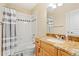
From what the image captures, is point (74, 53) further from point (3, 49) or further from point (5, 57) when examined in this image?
point (3, 49)

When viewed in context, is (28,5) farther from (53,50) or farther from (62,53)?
(62,53)

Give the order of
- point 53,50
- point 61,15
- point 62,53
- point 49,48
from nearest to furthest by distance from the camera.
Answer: point 62,53 → point 53,50 → point 49,48 → point 61,15

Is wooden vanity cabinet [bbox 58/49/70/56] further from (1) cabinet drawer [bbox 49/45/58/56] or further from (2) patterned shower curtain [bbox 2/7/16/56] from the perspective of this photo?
(2) patterned shower curtain [bbox 2/7/16/56]

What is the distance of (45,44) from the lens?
1.93 meters

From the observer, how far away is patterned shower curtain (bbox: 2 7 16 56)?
1.92 meters

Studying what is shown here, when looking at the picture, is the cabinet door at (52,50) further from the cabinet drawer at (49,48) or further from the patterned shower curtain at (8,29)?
the patterned shower curtain at (8,29)

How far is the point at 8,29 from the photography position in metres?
1.95

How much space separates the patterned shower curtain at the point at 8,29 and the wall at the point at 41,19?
0.37 m

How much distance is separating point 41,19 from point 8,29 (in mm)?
578

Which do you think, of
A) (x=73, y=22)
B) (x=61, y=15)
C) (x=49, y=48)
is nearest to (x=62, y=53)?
(x=49, y=48)

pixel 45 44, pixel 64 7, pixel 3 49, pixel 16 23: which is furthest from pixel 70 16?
pixel 3 49

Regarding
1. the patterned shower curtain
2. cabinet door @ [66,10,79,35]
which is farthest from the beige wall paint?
the patterned shower curtain

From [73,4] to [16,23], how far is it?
952mm

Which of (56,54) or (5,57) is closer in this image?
(56,54)
